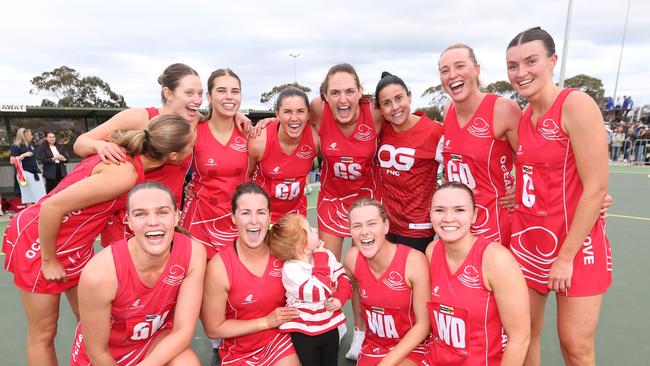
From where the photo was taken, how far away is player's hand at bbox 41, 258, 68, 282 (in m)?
2.40

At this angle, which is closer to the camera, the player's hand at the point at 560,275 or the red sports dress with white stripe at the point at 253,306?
the player's hand at the point at 560,275

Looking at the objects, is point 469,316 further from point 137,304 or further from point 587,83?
point 587,83

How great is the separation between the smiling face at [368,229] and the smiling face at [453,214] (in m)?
0.35

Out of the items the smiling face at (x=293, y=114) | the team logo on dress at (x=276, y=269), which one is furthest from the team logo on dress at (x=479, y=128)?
the team logo on dress at (x=276, y=269)

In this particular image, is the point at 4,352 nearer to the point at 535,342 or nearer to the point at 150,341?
the point at 150,341

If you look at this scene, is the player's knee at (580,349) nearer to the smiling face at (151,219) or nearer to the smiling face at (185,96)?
the smiling face at (151,219)

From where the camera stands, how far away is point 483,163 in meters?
2.79

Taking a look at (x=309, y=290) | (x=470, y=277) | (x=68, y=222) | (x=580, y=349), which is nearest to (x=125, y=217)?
(x=68, y=222)

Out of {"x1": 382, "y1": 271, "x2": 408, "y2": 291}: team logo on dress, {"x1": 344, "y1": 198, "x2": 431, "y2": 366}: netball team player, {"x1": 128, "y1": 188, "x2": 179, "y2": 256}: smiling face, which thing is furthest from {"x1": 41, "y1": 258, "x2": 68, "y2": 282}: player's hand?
{"x1": 382, "y1": 271, "x2": 408, "y2": 291}: team logo on dress

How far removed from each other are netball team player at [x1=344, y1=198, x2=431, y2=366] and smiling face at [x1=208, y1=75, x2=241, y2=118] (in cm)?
129

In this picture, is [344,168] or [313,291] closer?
[313,291]

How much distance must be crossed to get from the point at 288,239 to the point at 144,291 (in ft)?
2.82

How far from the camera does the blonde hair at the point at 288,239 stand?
2.63 metres

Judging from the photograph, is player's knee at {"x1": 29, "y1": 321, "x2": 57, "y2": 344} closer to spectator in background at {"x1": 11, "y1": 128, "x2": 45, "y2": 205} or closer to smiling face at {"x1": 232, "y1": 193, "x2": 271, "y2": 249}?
smiling face at {"x1": 232, "y1": 193, "x2": 271, "y2": 249}
